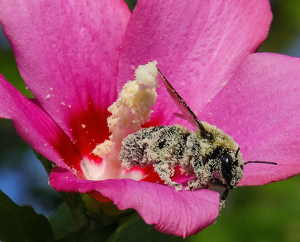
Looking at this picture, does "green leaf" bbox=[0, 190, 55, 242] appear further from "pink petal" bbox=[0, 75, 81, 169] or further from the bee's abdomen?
the bee's abdomen

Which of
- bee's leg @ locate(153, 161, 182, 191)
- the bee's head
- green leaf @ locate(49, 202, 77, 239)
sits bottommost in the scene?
green leaf @ locate(49, 202, 77, 239)

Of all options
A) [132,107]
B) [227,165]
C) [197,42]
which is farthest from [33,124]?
[197,42]

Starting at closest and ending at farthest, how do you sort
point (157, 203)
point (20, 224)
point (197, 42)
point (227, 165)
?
point (157, 203) < point (227, 165) < point (20, 224) < point (197, 42)

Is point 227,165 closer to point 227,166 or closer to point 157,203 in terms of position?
point 227,166

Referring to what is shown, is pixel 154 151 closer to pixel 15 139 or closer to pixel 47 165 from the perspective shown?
pixel 47 165

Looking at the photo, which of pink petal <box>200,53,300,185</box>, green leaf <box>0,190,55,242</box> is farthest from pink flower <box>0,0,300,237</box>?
green leaf <box>0,190,55,242</box>

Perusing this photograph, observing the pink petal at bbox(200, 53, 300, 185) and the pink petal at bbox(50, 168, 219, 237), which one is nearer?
the pink petal at bbox(50, 168, 219, 237)
